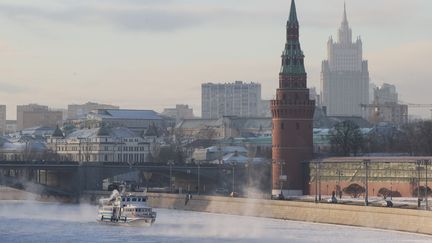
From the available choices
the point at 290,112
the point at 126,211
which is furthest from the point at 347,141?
the point at 126,211

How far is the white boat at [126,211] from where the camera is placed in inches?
4914

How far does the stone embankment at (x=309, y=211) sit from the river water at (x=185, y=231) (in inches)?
44.7

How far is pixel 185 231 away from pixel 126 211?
14.1 meters

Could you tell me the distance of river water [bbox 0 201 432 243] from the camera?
4149 inches

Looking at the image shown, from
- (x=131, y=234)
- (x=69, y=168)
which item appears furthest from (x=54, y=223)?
(x=69, y=168)

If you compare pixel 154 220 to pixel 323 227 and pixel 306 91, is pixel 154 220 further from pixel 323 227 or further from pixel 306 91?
pixel 306 91

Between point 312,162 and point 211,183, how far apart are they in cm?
3088

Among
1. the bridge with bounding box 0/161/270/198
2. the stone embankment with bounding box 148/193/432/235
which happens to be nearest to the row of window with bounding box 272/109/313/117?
the stone embankment with bounding box 148/193/432/235

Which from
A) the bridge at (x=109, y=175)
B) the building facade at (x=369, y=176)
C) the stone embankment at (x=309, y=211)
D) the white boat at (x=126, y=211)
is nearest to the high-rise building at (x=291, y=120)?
the building facade at (x=369, y=176)

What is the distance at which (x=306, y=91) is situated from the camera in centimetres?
15812

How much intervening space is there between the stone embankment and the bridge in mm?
18243

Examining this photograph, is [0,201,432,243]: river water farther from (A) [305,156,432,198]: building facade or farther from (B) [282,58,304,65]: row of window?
(B) [282,58,304,65]: row of window

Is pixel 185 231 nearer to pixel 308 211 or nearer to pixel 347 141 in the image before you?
pixel 308 211

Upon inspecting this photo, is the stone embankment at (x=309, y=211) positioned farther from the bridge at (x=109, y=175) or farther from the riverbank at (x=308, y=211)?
the bridge at (x=109, y=175)
